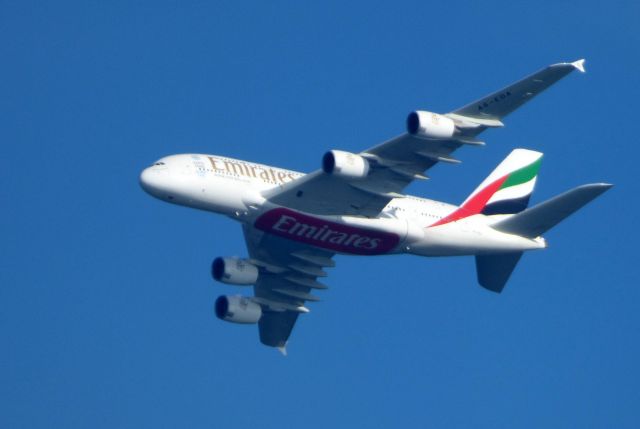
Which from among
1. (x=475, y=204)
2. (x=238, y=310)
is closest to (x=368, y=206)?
(x=475, y=204)

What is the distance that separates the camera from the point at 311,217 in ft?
234

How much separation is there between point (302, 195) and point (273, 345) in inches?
578

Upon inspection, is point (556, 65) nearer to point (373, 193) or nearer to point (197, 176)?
point (373, 193)

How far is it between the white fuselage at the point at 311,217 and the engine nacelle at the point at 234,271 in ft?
17.0

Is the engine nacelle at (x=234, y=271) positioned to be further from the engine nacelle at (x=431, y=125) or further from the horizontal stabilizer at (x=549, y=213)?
the engine nacelle at (x=431, y=125)

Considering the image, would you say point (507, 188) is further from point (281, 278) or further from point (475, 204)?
point (281, 278)

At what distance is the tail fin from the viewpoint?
7706 cm

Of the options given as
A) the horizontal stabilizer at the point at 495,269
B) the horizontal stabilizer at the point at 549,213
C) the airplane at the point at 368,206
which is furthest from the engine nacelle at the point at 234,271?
the horizontal stabilizer at the point at 549,213

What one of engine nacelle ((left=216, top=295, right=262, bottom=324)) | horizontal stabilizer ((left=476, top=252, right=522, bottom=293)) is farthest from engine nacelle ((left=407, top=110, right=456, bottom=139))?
engine nacelle ((left=216, top=295, right=262, bottom=324))

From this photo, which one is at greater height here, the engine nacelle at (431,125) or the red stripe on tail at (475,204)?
the engine nacelle at (431,125)

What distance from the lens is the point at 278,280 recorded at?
263 ft

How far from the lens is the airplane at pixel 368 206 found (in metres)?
66.9

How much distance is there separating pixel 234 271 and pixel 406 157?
13562mm

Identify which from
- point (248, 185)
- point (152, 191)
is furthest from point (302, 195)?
point (152, 191)
